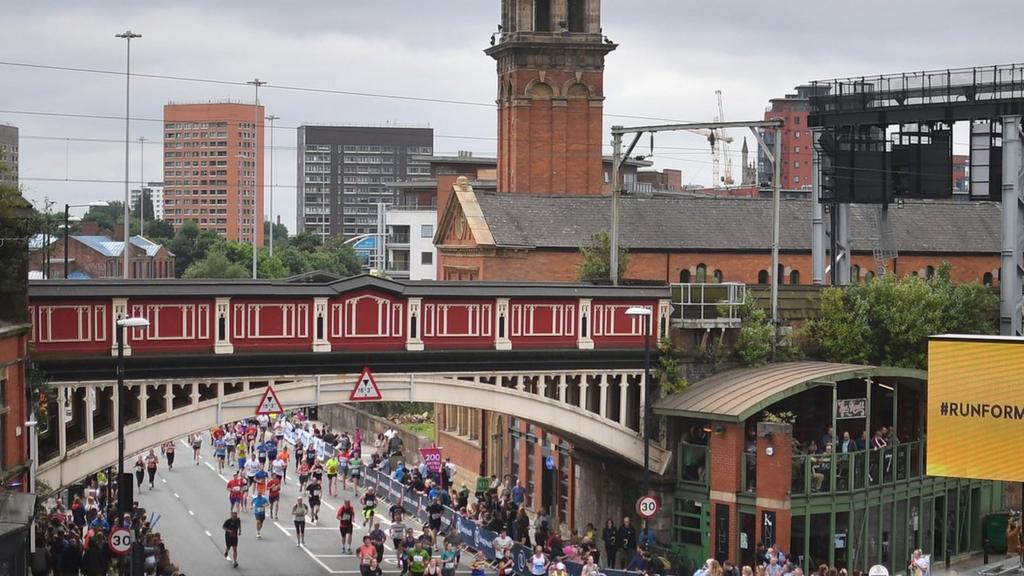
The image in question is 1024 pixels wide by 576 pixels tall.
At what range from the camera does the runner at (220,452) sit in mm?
62594

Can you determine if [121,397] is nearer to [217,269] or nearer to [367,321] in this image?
[367,321]

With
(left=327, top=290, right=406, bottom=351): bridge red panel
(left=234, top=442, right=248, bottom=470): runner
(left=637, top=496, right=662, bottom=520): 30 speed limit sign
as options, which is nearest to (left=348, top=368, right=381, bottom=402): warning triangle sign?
(left=327, top=290, right=406, bottom=351): bridge red panel

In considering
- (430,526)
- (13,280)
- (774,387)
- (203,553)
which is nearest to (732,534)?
(774,387)

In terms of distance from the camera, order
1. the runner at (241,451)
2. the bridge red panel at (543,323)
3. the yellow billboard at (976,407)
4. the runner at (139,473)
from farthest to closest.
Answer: the runner at (241,451) < the runner at (139,473) < the bridge red panel at (543,323) < the yellow billboard at (976,407)

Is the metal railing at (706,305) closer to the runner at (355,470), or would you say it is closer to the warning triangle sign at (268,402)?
the warning triangle sign at (268,402)

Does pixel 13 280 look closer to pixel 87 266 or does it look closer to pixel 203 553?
pixel 203 553

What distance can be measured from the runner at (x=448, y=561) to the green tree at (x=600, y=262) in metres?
11.2

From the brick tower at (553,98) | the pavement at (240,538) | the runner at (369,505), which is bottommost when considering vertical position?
the pavement at (240,538)

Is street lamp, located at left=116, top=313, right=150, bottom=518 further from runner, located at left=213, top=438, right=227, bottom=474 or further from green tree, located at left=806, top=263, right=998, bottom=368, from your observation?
runner, located at left=213, top=438, right=227, bottom=474

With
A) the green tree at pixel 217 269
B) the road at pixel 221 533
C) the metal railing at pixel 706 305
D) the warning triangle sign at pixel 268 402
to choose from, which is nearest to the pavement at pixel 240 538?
the road at pixel 221 533

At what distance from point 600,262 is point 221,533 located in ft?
47.3

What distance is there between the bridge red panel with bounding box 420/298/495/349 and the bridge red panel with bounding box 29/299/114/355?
8.08 m

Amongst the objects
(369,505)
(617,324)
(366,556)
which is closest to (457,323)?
(617,324)

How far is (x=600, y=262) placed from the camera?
5169 centimetres
